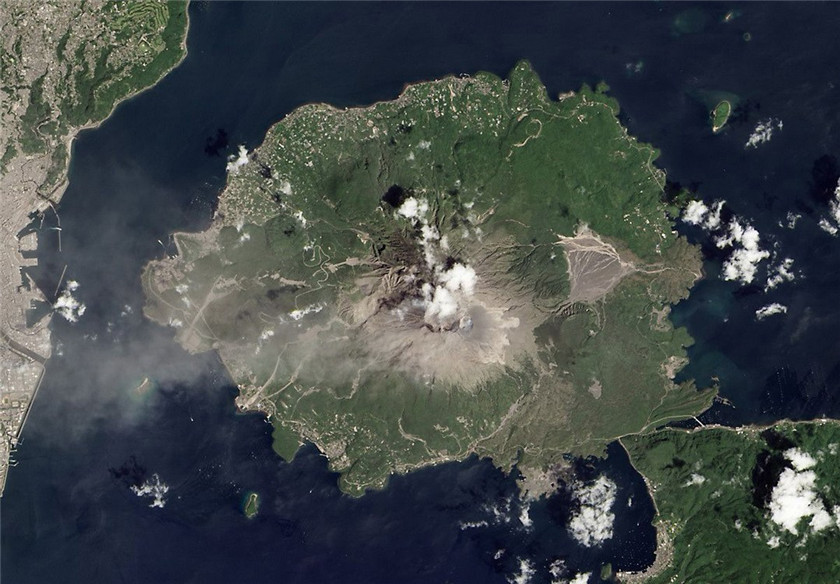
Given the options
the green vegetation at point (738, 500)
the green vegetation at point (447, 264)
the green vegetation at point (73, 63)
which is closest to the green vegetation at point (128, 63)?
the green vegetation at point (73, 63)

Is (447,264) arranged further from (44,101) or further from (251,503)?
(44,101)

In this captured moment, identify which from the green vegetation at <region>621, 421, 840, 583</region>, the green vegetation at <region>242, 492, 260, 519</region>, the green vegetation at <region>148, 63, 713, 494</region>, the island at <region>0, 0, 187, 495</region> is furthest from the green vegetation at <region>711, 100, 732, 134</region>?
the green vegetation at <region>242, 492, 260, 519</region>

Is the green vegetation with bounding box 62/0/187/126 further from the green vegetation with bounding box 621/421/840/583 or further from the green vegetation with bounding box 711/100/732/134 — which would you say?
the green vegetation with bounding box 621/421/840/583

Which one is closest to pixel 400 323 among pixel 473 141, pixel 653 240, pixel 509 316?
pixel 509 316

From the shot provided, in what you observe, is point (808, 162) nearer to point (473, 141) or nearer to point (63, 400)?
point (473, 141)

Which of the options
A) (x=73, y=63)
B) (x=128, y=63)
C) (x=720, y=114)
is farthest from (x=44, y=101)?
(x=720, y=114)

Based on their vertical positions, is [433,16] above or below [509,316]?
above

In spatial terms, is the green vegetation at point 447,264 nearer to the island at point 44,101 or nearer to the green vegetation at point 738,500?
the green vegetation at point 738,500
